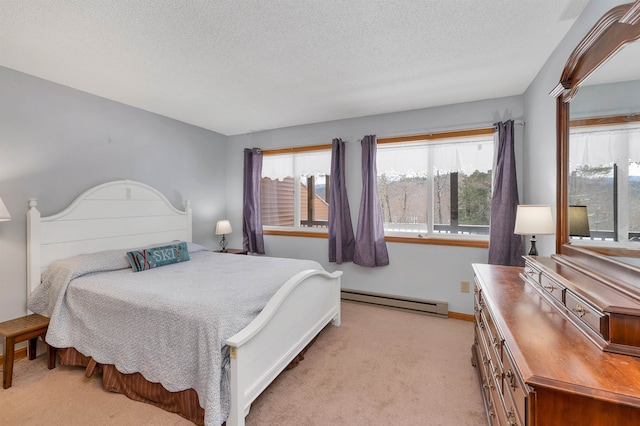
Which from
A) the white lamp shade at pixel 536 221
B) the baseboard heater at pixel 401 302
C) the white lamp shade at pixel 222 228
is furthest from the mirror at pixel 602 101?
the white lamp shade at pixel 222 228

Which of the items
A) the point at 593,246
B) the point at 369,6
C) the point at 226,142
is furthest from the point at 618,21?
the point at 226,142

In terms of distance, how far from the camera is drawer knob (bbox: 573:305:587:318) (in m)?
1.03

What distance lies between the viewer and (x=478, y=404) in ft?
6.00

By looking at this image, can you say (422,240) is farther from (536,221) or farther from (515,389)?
(515,389)

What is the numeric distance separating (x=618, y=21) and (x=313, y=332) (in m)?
2.66

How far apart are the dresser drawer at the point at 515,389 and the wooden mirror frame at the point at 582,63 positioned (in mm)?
1065

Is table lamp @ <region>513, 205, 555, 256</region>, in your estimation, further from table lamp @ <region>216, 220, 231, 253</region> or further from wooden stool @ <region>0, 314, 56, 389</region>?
wooden stool @ <region>0, 314, 56, 389</region>

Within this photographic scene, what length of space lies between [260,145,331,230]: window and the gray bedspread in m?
1.48

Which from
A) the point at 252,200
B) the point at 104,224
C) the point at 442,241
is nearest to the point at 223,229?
the point at 252,200

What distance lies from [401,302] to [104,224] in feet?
11.1

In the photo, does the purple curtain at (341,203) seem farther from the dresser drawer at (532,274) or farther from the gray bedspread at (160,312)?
the dresser drawer at (532,274)

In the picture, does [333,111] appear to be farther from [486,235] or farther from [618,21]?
[618,21]

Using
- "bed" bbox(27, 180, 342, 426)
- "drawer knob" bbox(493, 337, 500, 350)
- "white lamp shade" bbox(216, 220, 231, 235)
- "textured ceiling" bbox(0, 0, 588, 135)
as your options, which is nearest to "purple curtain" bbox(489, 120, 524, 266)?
"textured ceiling" bbox(0, 0, 588, 135)

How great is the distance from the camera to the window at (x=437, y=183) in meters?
3.11
